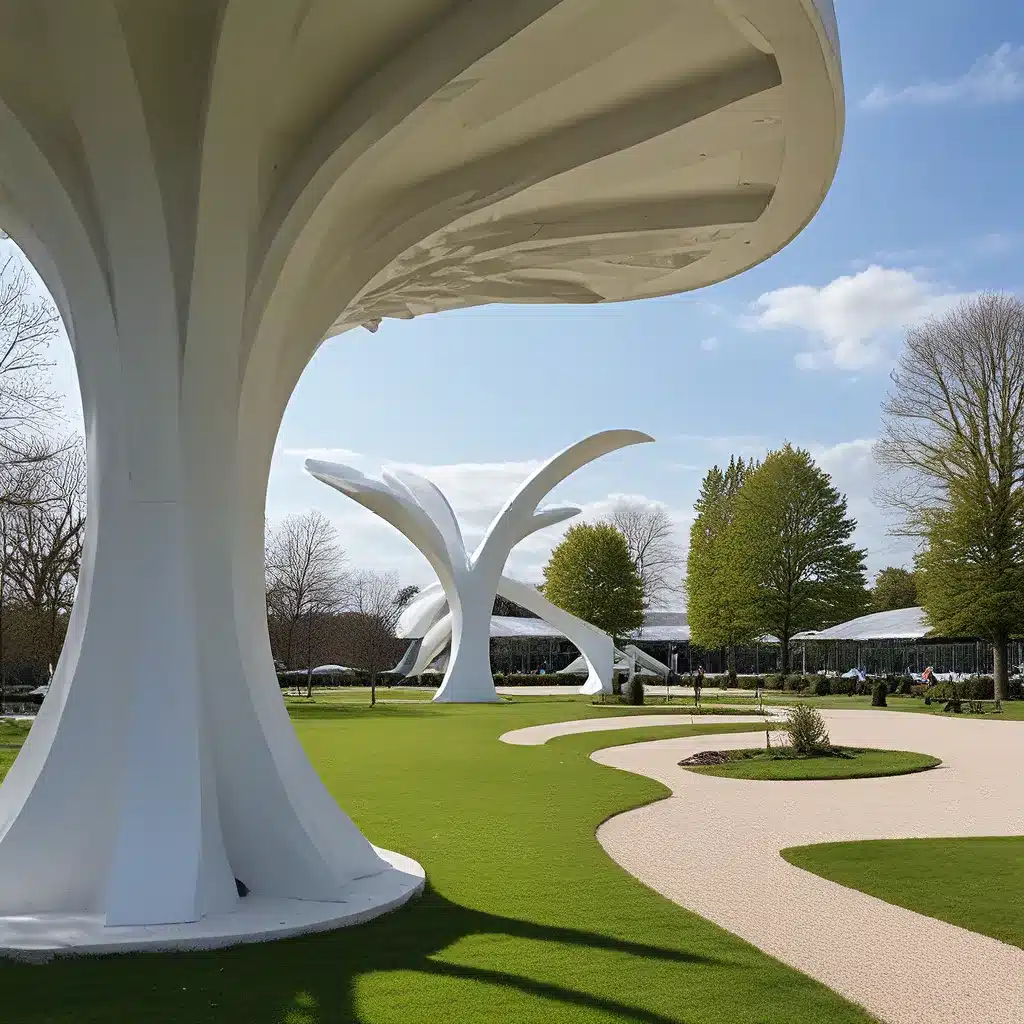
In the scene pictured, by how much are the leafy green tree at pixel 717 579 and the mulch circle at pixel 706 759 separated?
110 feet

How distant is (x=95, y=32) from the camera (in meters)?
7.32

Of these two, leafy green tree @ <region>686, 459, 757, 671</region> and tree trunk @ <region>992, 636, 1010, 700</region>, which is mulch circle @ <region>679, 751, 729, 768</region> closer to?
tree trunk @ <region>992, 636, 1010, 700</region>

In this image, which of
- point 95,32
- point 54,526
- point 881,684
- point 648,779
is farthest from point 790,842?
point 54,526

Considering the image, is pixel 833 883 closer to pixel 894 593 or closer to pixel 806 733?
pixel 806 733

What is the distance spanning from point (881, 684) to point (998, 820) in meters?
25.1

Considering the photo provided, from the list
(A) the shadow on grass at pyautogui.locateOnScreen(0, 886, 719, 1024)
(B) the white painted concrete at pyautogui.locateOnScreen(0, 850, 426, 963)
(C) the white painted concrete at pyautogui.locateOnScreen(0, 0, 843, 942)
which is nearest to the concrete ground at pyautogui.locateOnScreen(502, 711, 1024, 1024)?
(A) the shadow on grass at pyautogui.locateOnScreen(0, 886, 719, 1024)

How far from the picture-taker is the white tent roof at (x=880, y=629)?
53.1m

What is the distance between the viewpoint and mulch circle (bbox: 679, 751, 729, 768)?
1880cm

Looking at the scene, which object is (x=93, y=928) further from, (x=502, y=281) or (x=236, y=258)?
(x=502, y=281)

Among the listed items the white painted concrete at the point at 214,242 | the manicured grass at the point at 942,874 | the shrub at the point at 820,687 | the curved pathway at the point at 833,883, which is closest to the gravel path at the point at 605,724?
the curved pathway at the point at 833,883

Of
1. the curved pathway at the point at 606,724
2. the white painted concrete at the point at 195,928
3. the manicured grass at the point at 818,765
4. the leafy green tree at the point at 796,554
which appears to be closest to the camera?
the white painted concrete at the point at 195,928

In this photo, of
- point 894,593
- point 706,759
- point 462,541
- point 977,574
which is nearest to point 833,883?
point 706,759

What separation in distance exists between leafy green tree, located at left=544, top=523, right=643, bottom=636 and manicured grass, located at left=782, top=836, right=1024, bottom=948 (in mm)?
51618

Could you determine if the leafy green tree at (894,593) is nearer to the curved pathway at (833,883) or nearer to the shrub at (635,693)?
the shrub at (635,693)
